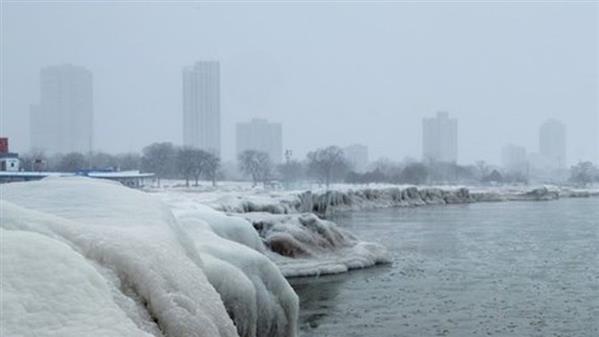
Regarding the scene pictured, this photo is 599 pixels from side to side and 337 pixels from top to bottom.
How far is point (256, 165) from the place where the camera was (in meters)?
138

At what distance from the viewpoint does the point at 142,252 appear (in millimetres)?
6223

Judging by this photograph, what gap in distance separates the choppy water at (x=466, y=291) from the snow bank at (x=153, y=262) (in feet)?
17.9

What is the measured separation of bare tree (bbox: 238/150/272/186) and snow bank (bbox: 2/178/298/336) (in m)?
126

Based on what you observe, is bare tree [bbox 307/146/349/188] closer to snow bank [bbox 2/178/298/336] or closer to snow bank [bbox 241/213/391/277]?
snow bank [bbox 241/213/391/277]

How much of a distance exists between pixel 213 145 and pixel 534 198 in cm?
9378

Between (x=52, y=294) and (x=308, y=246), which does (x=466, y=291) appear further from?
(x=52, y=294)

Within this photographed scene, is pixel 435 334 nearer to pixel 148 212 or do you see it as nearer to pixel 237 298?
pixel 237 298

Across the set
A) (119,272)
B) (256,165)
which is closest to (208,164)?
(256,165)

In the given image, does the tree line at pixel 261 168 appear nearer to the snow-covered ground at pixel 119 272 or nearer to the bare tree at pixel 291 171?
the bare tree at pixel 291 171

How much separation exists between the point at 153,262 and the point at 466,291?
15595 mm

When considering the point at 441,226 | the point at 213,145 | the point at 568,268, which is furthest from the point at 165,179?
the point at 568,268

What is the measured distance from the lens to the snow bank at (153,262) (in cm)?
582

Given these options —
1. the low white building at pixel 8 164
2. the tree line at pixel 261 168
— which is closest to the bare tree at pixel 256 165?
the tree line at pixel 261 168

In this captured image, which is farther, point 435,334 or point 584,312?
point 584,312
